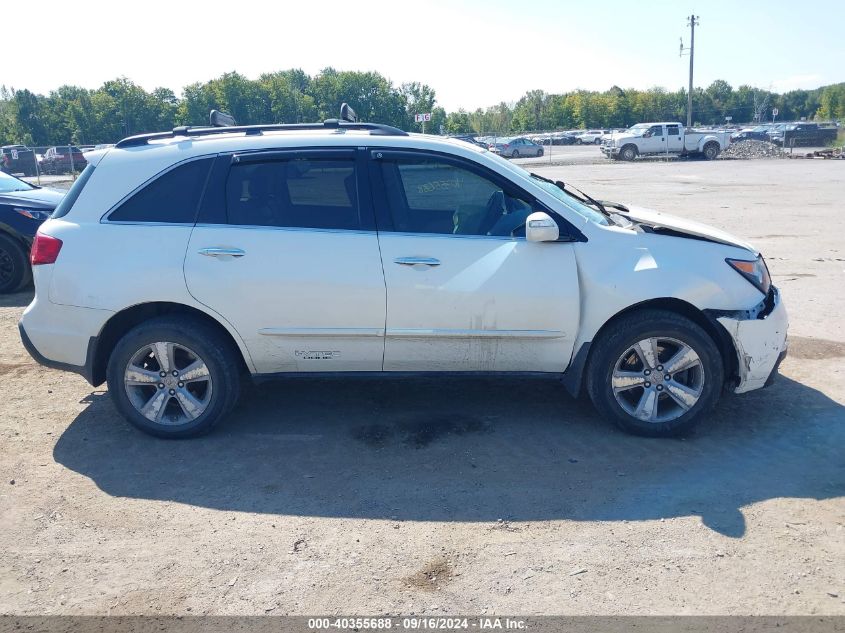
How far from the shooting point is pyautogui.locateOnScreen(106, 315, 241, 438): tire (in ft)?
15.1

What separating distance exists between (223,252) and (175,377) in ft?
2.91

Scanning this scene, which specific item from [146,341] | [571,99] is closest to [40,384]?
[146,341]

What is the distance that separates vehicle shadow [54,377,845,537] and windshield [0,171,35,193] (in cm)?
555

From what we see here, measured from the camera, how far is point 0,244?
8938 millimetres

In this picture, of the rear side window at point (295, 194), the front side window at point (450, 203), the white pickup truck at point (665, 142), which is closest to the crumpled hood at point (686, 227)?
the front side window at point (450, 203)

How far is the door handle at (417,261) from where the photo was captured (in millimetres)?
4480

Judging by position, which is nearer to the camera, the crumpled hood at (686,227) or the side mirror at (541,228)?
the side mirror at (541,228)

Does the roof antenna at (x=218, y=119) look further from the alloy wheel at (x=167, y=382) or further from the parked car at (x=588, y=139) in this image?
the parked car at (x=588, y=139)

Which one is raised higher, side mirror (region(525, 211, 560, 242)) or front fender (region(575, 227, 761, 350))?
side mirror (region(525, 211, 560, 242))

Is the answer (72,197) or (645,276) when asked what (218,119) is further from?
(645,276)

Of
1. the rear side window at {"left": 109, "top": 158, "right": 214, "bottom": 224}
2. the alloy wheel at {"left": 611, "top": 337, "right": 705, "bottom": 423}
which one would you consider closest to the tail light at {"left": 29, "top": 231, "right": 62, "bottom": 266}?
the rear side window at {"left": 109, "top": 158, "right": 214, "bottom": 224}

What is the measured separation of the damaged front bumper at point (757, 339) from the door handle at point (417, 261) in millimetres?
1772

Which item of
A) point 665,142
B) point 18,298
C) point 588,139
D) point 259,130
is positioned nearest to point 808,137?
point 665,142

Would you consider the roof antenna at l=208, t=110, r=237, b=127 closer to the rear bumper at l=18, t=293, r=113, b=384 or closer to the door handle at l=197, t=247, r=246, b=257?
the door handle at l=197, t=247, r=246, b=257
